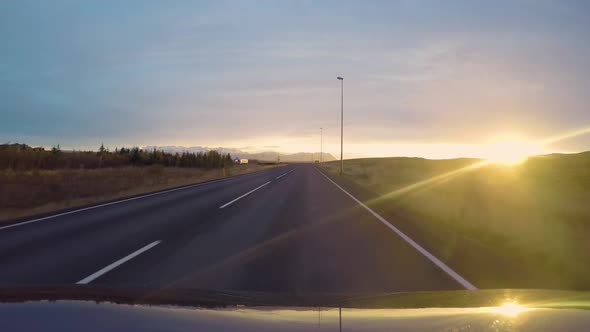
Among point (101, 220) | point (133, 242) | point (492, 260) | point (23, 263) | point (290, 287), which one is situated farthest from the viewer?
point (101, 220)

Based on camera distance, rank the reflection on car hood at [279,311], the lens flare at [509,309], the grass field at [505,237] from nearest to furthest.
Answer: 1. the reflection on car hood at [279,311]
2. the lens flare at [509,309]
3. the grass field at [505,237]

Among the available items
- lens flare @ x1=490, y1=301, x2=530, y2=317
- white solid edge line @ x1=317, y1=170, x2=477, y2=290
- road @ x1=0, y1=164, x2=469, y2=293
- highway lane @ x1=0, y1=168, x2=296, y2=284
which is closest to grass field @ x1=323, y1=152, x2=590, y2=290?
white solid edge line @ x1=317, y1=170, x2=477, y2=290

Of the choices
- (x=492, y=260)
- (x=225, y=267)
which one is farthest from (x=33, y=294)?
(x=492, y=260)

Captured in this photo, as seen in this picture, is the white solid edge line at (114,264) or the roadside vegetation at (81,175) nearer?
the white solid edge line at (114,264)

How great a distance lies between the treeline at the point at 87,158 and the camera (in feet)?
204

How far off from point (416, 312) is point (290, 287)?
227cm

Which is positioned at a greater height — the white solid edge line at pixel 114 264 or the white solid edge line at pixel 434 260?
the white solid edge line at pixel 434 260

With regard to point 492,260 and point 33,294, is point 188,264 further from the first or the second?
point 492,260

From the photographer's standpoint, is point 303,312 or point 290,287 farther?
point 290,287

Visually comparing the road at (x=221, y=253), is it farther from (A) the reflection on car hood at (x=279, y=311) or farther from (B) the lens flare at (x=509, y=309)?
(B) the lens flare at (x=509, y=309)

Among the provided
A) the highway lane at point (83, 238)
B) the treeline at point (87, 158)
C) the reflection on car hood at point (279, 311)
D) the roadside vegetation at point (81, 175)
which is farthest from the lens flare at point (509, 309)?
the treeline at point (87, 158)

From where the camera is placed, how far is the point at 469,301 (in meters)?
4.96

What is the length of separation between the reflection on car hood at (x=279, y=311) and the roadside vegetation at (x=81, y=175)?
539 inches

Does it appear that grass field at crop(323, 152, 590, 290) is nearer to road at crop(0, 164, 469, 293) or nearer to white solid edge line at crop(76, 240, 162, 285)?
road at crop(0, 164, 469, 293)
